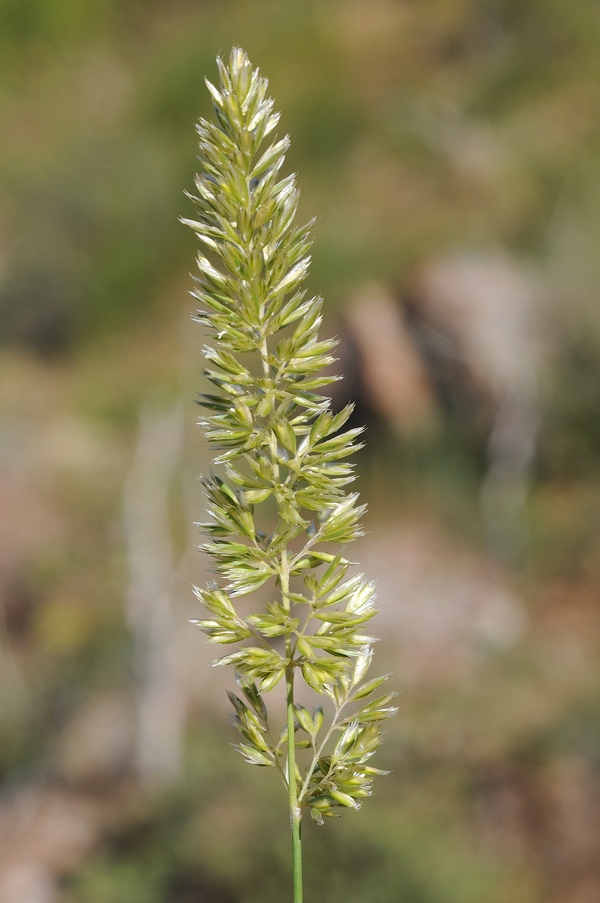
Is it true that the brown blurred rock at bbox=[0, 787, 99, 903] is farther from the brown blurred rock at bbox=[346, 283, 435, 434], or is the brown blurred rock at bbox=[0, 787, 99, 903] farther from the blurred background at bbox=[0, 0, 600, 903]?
the brown blurred rock at bbox=[346, 283, 435, 434]

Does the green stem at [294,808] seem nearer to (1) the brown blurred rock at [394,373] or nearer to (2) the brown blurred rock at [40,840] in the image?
(2) the brown blurred rock at [40,840]

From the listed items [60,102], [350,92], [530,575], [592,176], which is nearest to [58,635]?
[530,575]

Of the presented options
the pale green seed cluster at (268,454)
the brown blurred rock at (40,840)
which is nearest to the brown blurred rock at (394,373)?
the brown blurred rock at (40,840)

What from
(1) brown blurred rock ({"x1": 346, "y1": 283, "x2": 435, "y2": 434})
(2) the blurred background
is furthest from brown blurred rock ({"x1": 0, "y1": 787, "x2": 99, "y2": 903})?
(1) brown blurred rock ({"x1": 346, "y1": 283, "x2": 435, "y2": 434})

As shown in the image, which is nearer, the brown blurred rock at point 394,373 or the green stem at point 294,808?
the green stem at point 294,808

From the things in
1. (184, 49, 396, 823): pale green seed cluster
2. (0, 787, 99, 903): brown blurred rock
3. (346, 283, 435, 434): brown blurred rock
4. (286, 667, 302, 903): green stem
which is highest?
(346, 283, 435, 434): brown blurred rock

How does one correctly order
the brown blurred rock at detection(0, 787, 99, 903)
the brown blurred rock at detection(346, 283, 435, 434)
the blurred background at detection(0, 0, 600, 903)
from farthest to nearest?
1. the brown blurred rock at detection(346, 283, 435, 434)
2. the brown blurred rock at detection(0, 787, 99, 903)
3. the blurred background at detection(0, 0, 600, 903)
